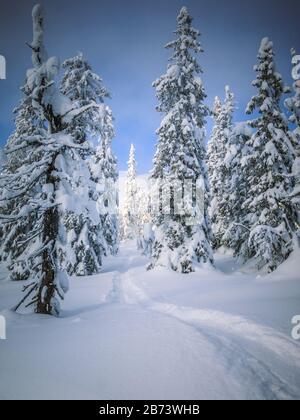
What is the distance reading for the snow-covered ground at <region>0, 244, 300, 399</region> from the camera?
13.2 feet

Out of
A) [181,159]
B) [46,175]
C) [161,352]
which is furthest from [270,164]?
[161,352]

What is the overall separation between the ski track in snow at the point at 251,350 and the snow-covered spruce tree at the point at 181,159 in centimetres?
920

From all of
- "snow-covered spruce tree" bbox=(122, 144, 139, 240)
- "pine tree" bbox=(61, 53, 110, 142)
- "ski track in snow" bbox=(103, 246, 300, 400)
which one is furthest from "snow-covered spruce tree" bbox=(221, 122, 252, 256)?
"snow-covered spruce tree" bbox=(122, 144, 139, 240)

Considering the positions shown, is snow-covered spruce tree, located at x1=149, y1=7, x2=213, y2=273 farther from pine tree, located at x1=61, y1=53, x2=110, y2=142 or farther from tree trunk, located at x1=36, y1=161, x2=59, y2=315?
tree trunk, located at x1=36, y1=161, x2=59, y2=315

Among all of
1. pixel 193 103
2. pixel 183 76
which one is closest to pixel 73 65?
pixel 183 76

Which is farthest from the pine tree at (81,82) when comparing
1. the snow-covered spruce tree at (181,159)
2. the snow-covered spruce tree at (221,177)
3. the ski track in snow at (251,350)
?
the ski track in snow at (251,350)

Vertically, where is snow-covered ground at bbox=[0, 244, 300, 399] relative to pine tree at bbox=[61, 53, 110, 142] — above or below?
below

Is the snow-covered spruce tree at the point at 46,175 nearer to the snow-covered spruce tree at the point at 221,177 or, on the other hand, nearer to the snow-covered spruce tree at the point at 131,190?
the snow-covered spruce tree at the point at 221,177

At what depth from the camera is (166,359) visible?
16.3 feet

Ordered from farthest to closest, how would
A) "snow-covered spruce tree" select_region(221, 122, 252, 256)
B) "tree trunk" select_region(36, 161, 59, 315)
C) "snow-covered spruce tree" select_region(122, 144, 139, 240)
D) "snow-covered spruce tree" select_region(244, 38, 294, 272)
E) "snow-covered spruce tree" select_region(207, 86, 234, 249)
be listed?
"snow-covered spruce tree" select_region(122, 144, 139, 240), "snow-covered spruce tree" select_region(207, 86, 234, 249), "snow-covered spruce tree" select_region(221, 122, 252, 256), "snow-covered spruce tree" select_region(244, 38, 294, 272), "tree trunk" select_region(36, 161, 59, 315)

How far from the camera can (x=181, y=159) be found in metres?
18.9

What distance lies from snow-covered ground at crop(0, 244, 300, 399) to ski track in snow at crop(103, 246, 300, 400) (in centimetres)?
2

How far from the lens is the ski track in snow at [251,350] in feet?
13.9

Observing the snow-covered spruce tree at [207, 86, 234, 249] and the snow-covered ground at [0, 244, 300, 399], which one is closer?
the snow-covered ground at [0, 244, 300, 399]
